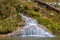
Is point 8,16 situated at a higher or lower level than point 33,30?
higher

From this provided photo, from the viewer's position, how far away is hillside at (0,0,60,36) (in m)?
21.1

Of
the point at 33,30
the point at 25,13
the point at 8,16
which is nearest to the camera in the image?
the point at 33,30

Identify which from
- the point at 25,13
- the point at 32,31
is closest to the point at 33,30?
the point at 32,31

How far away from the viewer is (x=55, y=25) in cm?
2206

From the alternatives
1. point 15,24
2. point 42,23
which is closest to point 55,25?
point 42,23

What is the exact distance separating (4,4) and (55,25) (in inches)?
Answer: 183

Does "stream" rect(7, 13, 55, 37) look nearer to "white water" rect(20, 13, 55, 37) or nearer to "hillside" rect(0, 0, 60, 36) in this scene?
"white water" rect(20, 13, 55, 37)

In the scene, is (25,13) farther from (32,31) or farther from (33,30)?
(32,31)

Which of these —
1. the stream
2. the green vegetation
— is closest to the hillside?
the green vegetation

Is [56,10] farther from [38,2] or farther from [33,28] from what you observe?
[33,28]

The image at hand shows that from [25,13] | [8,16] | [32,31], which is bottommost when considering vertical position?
[32,31]

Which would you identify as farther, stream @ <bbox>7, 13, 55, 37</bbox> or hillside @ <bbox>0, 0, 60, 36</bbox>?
hillside @ <bbox>0, 0, 60, 36</bbox>

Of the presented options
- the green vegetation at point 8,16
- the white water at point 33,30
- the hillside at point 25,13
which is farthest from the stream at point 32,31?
the green vegetation at point 8,16

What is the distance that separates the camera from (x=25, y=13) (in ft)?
78.9
